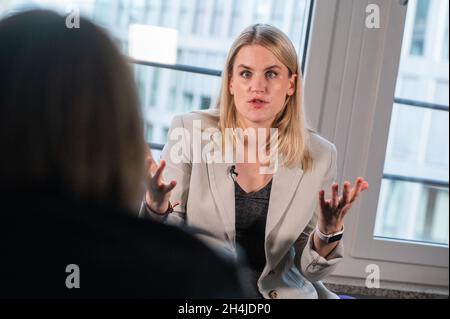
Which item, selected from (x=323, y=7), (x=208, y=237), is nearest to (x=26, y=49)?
(x=208, y=237)

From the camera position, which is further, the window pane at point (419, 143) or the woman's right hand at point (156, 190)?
the window pane at point (419, 143)

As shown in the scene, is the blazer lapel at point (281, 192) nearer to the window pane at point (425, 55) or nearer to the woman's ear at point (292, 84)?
the woman's ear at point (292, 84)

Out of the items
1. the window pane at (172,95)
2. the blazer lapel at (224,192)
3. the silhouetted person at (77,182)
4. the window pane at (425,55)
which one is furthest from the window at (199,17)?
the silhouetted person at (77,182)

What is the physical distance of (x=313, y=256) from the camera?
1300 mm

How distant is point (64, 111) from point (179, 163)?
734 mm

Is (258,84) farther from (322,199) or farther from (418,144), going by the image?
(418,144)

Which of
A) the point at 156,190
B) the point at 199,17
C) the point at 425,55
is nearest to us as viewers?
the point at 156,190

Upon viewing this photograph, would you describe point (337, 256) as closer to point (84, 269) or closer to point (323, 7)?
point (323, 7)

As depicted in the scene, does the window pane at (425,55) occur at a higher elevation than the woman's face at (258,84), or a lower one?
higher

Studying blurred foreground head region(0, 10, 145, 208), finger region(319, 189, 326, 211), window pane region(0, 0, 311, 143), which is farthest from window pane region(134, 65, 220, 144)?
blurred foreground head region(0, 10, 145, 208)

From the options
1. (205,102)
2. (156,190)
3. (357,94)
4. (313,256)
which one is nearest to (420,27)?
(357,94)

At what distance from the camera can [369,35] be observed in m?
1.54

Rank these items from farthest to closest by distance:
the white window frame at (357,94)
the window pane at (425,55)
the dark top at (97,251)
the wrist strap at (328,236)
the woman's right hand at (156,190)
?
the window pane at (425,55) → the white window frame at (357,94) → the wrist strap at (328,236) → the woman's right hand at (156,190) → the dark top at (97,251)

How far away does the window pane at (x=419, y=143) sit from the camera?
1.64m
